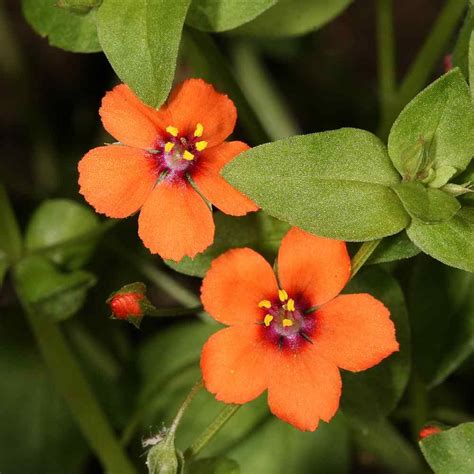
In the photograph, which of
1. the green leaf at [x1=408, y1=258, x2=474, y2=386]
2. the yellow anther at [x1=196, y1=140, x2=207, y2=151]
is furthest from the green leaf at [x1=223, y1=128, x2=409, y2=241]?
the green leaf at [x1=408, y1=258, x2=474, y2=386]

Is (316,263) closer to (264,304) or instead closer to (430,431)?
(264,304)

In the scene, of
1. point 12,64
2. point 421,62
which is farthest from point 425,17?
point 12,64

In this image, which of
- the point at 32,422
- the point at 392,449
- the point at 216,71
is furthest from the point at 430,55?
the point at 32,422

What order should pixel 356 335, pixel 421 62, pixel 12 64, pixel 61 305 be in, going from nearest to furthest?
pixel 356 335, pixel 61 305, pixel 421 62, pixel 12 64

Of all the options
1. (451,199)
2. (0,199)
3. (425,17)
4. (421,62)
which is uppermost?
(0,199)

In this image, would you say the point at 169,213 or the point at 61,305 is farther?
the point at 61,305

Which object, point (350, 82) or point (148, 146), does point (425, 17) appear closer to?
point (350, 82)

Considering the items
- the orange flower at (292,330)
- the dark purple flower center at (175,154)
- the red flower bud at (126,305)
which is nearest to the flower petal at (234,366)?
the orange flower at (292,330)
